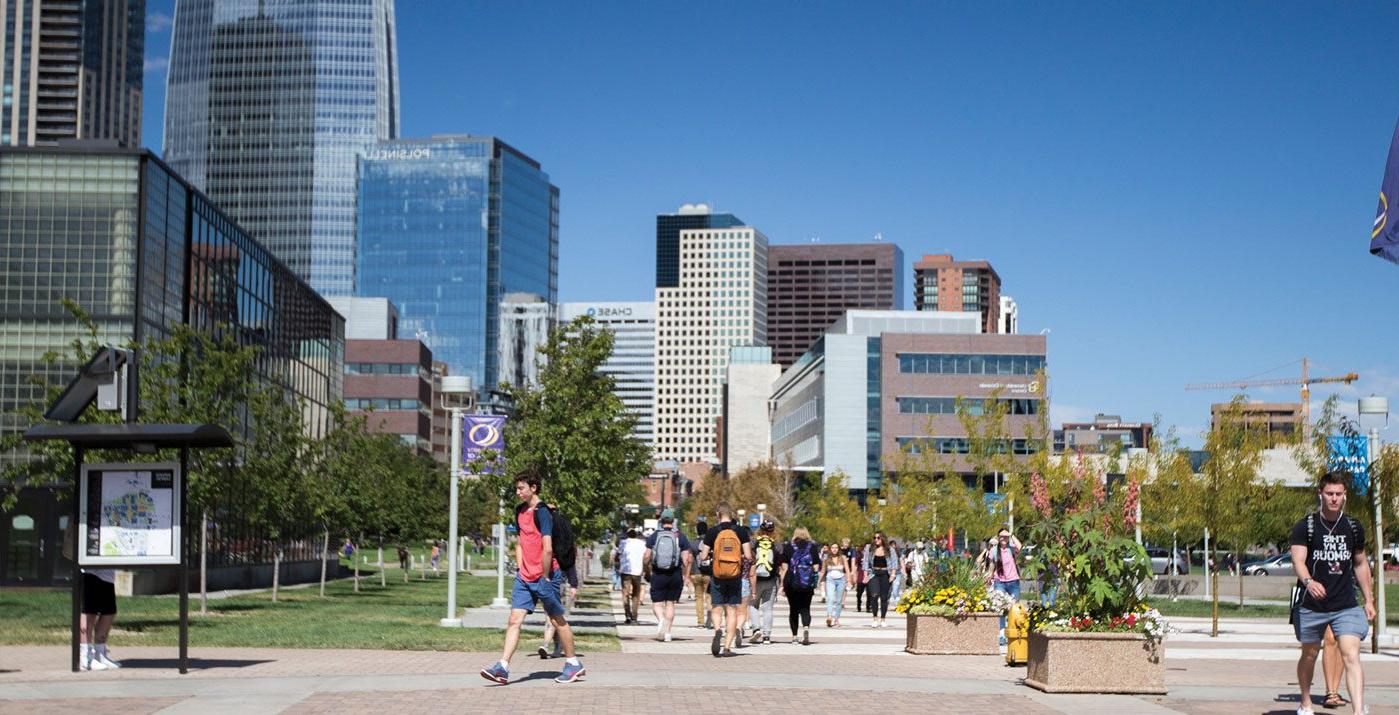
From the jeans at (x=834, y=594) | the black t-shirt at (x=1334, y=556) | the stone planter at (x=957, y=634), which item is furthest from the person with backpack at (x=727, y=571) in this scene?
the jeans at (x=834, y=594)

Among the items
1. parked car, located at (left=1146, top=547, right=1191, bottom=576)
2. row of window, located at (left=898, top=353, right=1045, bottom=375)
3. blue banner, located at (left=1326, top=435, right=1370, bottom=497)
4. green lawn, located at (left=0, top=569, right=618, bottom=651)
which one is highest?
row of window, located at (left=898, top=353, right=1045, bottom=375)

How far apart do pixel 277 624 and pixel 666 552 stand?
6737mm

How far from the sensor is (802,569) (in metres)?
23.7

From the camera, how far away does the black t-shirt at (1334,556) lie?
12.8m

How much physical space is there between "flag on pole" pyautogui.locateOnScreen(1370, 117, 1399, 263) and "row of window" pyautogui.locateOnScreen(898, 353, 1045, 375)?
111 meters

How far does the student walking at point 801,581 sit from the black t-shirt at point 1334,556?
10429mm

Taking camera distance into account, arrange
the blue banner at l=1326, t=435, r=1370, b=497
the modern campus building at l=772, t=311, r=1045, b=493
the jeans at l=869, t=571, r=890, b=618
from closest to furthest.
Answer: the blue banner at l=1326, t=435, r=1370, b=497, the jeans at l=869, t=571, r=890, b=618, the modern campus building at l=772, t=311, r=1045, b=493

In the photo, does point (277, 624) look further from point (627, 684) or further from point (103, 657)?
point (627, 684)

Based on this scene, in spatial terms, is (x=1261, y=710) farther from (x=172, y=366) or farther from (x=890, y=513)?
(x=890, y=513)

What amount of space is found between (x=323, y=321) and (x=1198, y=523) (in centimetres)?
4453

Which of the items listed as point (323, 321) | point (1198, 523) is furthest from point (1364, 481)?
point (323, 321)

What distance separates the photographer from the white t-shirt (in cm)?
2914

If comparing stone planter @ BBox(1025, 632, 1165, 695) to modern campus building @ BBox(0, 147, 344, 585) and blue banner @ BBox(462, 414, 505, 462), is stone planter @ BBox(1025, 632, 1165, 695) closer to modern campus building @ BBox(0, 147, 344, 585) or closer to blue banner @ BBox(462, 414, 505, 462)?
blue banner @ BBox(462, 414, 505, 462)

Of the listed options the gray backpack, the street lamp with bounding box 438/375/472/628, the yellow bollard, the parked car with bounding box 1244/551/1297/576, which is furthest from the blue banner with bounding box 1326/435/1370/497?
the parked car with bounding box 1244/551/1297/576
